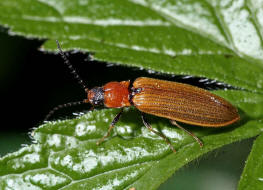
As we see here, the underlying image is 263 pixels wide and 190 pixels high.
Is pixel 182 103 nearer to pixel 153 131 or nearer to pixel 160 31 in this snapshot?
pixel 153 131

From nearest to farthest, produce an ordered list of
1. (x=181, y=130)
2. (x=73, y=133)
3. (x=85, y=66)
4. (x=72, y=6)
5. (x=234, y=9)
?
(x=73, y=133), (x=181, y=130), (x=234, y=9), (x=72, y=6), (x=85, y=66)

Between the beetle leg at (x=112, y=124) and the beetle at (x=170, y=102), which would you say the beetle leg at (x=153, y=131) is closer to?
the beetle at (x=170, y=102)

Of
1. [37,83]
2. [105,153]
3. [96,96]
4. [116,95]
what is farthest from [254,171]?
[37,83]

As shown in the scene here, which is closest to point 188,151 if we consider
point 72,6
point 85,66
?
point 72,6

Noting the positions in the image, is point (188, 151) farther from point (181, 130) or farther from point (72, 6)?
point (72, 6)

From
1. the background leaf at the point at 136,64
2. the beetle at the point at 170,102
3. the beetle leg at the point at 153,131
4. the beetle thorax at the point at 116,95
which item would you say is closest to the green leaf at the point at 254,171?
the background leaf at the point at 136,64

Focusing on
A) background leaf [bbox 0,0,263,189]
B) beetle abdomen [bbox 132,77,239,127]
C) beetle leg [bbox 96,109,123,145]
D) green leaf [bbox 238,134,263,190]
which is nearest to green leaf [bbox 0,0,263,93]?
background leaf [bbox 0,0,263,189]

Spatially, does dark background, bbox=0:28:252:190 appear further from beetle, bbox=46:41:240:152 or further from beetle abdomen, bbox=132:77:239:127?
beetle abdomen, bbox=132:77:239:127
